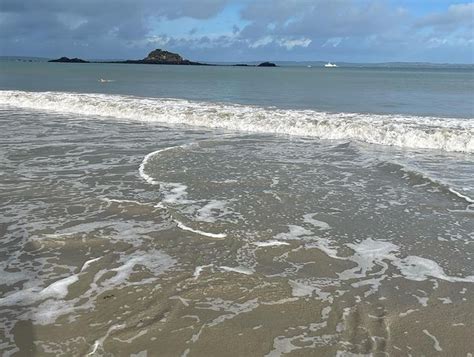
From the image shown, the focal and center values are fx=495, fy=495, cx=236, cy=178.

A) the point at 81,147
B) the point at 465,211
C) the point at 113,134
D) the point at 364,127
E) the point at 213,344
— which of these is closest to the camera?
the point at 213,344

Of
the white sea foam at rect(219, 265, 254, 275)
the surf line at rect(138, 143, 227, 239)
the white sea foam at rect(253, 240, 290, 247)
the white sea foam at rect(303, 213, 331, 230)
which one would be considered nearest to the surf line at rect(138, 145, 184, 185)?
the surf line at rect(138, 143, 227, 239)

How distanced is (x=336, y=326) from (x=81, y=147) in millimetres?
11247

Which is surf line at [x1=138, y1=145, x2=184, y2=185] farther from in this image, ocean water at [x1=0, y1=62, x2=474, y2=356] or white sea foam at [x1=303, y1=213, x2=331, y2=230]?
white sea foam at [x1=303, y1=213, x2=331, y2=230]

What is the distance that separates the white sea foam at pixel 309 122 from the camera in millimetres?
17641

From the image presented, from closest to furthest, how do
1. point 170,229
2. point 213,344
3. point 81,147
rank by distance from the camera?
point 213,344 → point 170,229 → point 81,147

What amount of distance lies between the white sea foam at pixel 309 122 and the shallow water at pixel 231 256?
15.7ft

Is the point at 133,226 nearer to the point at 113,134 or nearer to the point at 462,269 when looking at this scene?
the point at 462,269

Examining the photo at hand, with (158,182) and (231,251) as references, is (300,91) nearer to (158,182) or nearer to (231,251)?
(158,182)

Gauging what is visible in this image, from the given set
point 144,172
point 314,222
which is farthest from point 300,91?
point 314,222

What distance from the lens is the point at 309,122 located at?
20594 millimetres

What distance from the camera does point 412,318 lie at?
5.01m

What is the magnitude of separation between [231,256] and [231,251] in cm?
18

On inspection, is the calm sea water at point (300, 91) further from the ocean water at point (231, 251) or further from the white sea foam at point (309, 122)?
the ocean water at point (231, 251)

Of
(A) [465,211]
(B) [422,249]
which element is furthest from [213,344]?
(A) [465,211]
